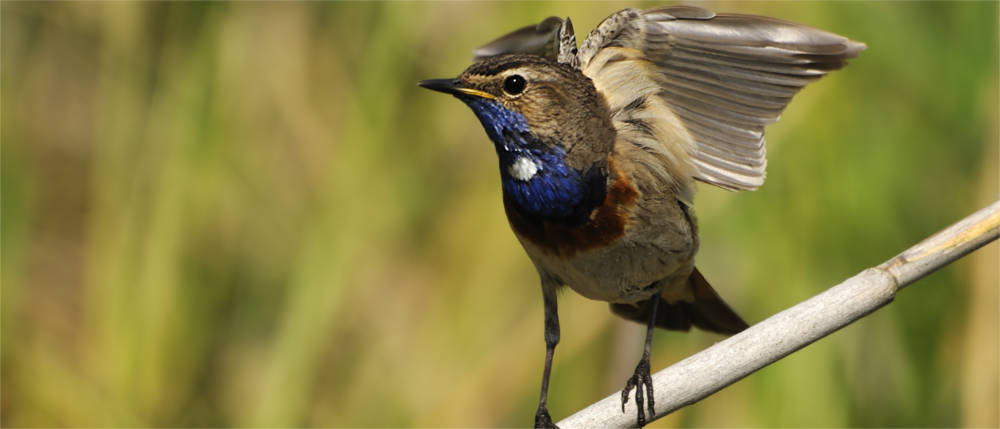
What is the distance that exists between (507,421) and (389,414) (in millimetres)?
441

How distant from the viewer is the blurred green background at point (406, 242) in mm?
3762

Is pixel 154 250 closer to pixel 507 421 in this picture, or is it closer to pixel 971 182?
pixel 507 421

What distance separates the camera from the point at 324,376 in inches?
163

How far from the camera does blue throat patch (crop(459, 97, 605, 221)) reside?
2359 millimetres

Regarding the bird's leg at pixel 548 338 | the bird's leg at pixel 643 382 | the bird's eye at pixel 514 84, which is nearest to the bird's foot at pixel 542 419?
the bird's leg at pixel 548 338

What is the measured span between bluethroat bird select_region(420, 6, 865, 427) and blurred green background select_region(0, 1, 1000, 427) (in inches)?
49.5

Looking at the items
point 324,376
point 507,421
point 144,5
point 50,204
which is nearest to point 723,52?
point 507,421

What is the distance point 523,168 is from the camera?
7.77ft

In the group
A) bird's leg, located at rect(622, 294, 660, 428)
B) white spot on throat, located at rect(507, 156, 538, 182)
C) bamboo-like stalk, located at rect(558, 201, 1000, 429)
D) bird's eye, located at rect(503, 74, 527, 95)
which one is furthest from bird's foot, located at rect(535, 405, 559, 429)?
bird's eye, located at rect(503, 74, 527, 95)

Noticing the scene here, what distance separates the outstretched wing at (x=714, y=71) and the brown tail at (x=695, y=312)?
706 mm

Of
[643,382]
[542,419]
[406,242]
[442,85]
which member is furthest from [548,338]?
[406,242]

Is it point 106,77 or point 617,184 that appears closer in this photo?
point 617,184

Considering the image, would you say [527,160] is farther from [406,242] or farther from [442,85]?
[406,242]

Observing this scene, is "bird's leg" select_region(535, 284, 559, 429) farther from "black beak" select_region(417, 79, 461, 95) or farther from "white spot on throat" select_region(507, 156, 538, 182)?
"black beak" select_region(417, 79, 461, 95)
